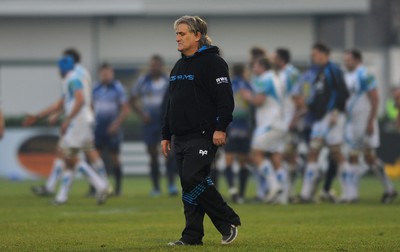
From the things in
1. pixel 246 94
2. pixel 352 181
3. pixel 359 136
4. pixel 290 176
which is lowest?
pixel 352 181

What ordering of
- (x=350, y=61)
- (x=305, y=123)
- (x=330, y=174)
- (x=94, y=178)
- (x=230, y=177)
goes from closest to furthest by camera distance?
(x=94, y=178), (x=350, y=61), (x=230, y=177), (x=330, y=174), (x=305, y=123)

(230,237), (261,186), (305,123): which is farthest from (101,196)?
(230,237)

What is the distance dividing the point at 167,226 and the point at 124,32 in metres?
22.3

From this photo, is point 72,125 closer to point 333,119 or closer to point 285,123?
point 285,123

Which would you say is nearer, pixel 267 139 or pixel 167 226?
pixel 167 226

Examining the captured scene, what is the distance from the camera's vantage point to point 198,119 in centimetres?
1232

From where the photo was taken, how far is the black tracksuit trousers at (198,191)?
40.2 feet

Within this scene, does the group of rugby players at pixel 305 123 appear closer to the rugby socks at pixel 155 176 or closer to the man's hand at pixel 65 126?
the rugby socks at pixel 155 176

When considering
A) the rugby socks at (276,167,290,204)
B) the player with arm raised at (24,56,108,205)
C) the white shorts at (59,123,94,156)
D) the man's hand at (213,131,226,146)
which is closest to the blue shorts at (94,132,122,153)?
the player with arm raised at (24,56,108,205)

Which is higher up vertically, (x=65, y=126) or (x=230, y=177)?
(x=65, y=126)

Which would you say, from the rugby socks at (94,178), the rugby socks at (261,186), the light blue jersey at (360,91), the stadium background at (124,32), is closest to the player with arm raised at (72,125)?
the rugby socks at (94,178)

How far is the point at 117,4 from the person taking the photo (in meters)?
36.2

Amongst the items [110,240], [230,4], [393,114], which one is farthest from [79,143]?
[230,4]

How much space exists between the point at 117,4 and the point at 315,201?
16.6 m
